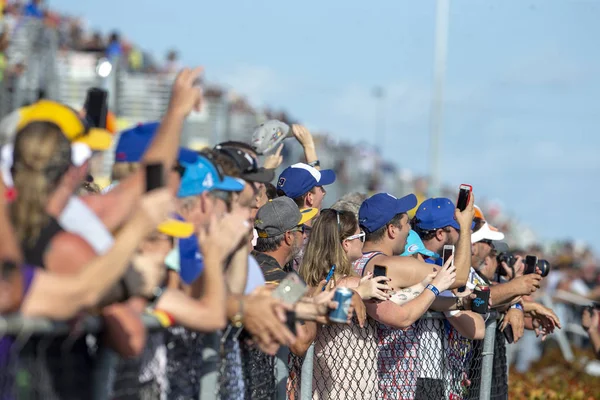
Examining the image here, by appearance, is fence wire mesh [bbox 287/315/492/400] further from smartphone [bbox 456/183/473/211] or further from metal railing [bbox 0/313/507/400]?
smartphone [bbox 456/183/473/211]

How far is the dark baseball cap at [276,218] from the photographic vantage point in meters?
6.28

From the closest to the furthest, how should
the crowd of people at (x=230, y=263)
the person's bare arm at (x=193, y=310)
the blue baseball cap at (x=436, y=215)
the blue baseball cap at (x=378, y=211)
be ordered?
the crowd of people at (x=230, y=263) < the person's bare arm at (x=193, y=310) < the blue baseball cap at (x=378, y=211) < the blue baseball cap at (x=436, y=215)

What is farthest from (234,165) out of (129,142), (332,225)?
(332,225)

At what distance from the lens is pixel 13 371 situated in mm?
2957

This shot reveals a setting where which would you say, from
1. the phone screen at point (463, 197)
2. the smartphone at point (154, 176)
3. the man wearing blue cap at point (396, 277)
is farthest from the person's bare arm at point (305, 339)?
the smartphone at point (154, 176)

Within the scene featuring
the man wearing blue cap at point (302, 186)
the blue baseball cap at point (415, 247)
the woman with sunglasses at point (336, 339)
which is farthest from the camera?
the man wearing blue cap at point (302, 186)

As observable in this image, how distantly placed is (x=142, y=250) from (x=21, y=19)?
43.2ft

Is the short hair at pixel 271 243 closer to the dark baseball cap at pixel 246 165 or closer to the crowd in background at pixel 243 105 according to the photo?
the dark baseball cap at pixel 246 165

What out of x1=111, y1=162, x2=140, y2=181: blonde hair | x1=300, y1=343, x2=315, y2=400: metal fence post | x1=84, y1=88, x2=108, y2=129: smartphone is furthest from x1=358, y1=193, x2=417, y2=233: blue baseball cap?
x1=84, y1=88, x2=108, y2=129: smartphone

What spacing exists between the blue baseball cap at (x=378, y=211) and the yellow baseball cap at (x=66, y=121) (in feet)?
9.69

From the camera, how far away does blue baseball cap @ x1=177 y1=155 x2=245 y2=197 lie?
15.0 ft

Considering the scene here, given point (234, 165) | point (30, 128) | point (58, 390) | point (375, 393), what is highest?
point (30, 128)

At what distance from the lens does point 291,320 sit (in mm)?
4270

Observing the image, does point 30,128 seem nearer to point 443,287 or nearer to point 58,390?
point 58,390
